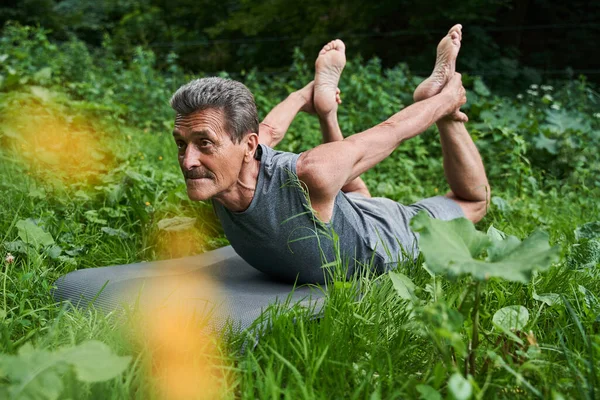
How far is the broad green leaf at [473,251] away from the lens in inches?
49.4

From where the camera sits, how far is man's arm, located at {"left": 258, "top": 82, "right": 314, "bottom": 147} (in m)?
3.12

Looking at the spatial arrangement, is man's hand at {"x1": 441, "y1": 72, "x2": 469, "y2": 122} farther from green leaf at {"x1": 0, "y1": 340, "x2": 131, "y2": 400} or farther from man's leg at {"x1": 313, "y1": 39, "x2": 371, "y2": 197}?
green leaf at {"x1": 0, "y1": 340, "x2": 131, "y2": 400}

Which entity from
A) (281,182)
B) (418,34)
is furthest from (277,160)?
(418,34)

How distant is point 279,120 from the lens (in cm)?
317

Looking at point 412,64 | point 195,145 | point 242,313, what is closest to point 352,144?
point 195,145

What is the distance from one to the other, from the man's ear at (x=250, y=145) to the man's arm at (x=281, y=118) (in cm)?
63

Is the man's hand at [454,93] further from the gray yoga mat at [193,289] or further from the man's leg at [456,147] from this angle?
the gray yoga mat at [193,289]

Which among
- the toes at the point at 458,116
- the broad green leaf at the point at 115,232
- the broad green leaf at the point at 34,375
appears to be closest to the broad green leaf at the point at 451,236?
Result: the broad green leaf at the point at 34,375

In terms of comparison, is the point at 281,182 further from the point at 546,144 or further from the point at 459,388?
the point at 546,144

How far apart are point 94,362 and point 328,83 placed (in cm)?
226

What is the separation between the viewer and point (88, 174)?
363 centimetres

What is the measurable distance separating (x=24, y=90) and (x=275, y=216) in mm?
3222

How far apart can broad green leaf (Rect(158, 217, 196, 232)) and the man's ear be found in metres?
0.89

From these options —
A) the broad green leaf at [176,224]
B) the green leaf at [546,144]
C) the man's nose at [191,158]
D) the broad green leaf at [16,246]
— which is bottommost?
the green leaf at [546,144]
